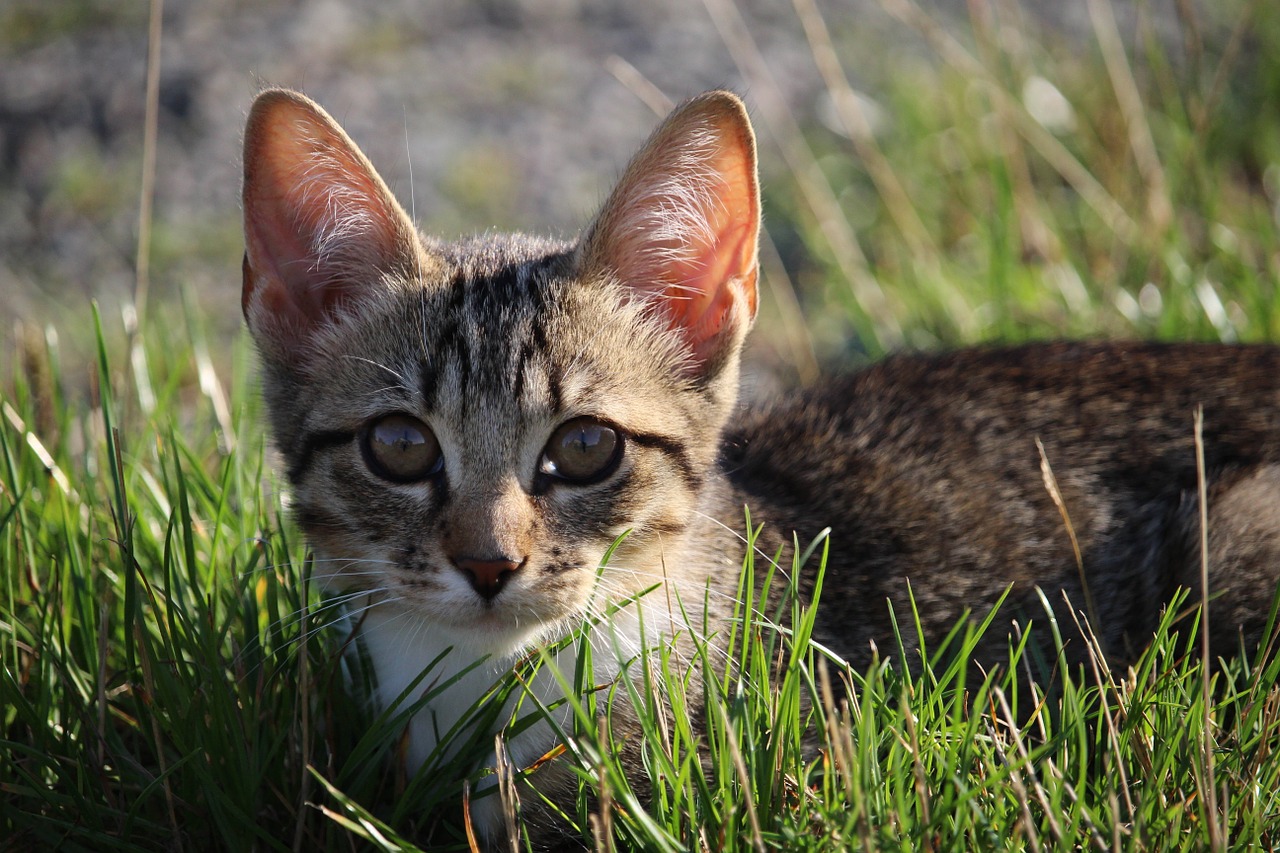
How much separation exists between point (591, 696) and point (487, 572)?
35cm

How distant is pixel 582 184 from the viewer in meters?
6.47

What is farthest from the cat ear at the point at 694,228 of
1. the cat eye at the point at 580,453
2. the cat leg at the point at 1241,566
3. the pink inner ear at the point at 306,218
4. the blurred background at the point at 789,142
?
the blurred background at the point at 789,142

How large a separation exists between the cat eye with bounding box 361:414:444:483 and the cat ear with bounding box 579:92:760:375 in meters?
0.55

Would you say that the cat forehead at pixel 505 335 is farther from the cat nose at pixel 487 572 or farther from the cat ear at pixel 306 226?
the cat nose at pixel 487 572

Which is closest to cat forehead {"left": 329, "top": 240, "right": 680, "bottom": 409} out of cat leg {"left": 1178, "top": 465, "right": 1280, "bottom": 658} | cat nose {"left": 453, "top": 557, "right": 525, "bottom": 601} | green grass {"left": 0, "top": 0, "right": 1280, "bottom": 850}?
cat nose {"left": 453, "top": 557, "right": 525, "bottom": 601}

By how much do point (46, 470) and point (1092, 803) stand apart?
9.34 feet

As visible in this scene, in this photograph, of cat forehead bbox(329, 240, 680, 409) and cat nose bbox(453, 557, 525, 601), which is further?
cat forehead bbox(329, 240, 680, 409)

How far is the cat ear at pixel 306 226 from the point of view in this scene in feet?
8.60

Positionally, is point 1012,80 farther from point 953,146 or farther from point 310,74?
point 310,74

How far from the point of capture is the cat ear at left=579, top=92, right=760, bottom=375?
266 cm

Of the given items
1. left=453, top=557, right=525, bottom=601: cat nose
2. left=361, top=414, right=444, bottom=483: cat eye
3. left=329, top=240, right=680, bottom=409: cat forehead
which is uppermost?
left=329, top=240, right=680, bottom=409: cat forehead

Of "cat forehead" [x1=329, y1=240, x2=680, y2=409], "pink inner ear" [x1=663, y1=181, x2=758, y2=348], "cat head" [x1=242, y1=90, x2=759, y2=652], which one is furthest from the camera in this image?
"pink inner ear" [x1=663, y1=181, x2=758, y2=348]

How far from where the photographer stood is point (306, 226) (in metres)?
2.74

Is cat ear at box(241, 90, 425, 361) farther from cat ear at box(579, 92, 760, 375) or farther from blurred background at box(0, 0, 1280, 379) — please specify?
blurred background at box(0, 0, 1280, 379)
